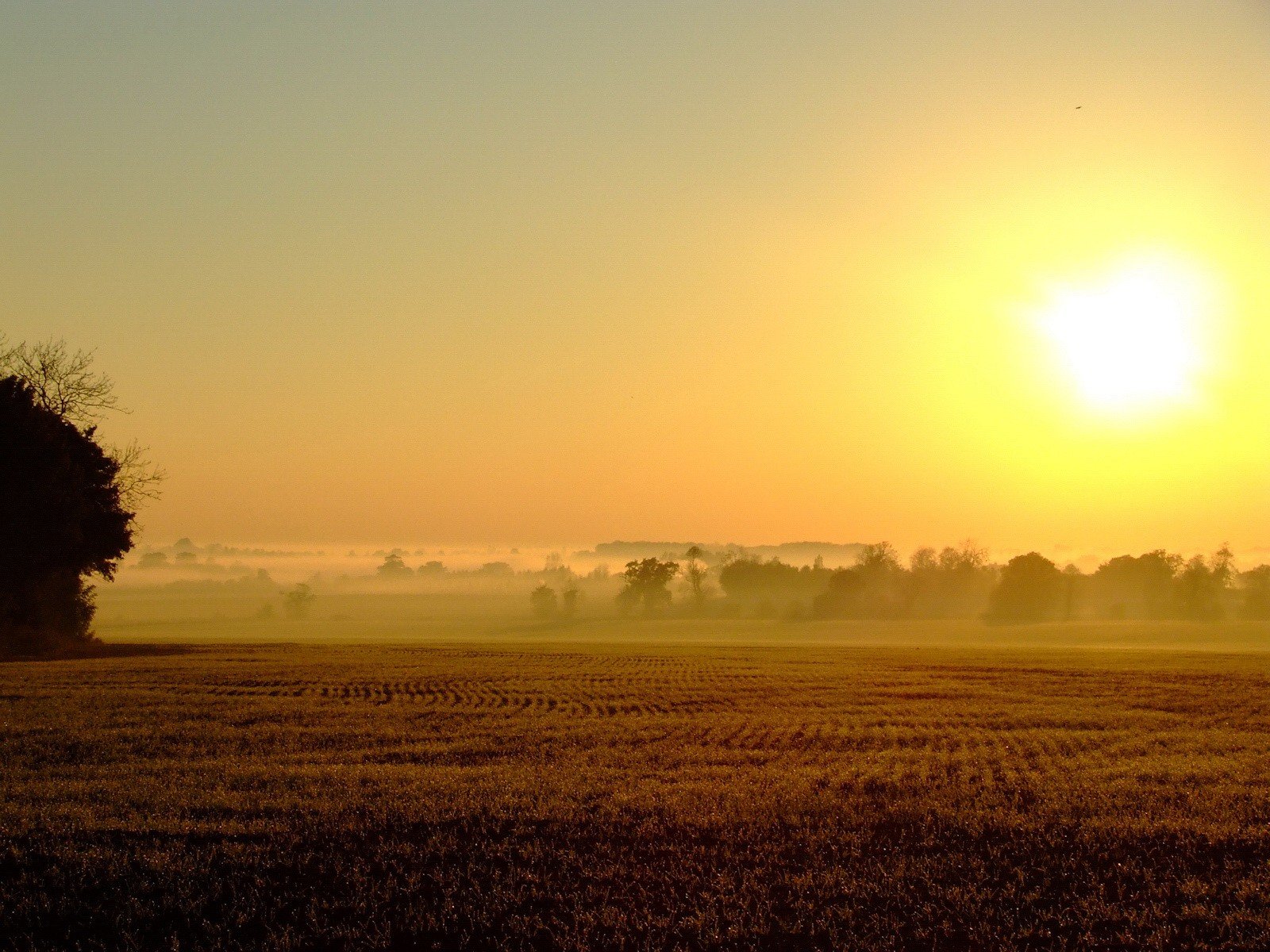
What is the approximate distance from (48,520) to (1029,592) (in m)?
118

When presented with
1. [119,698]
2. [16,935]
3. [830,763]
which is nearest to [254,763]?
[16,935]

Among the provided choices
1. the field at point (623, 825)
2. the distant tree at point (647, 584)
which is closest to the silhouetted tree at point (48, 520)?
the field at point (623, 825)

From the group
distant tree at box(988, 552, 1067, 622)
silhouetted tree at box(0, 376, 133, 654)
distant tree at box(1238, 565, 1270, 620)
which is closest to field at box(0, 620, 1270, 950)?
silhouetted tree at box(0, 376, 133, 654)

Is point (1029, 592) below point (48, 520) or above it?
below

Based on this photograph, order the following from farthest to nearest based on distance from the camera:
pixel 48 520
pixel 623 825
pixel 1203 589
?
pixel 1203 589, pixel 48 520, pixel 623 825

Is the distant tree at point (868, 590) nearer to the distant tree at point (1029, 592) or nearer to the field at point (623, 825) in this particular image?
the distant tree at point (1029, 592)

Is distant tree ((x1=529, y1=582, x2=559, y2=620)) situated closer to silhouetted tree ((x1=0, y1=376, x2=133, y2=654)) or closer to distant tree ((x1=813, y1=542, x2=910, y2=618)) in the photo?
distant tree ((x1=813, y1=542, x2=910, y2=618))

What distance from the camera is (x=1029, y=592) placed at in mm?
134125

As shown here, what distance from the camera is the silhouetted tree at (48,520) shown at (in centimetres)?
5184

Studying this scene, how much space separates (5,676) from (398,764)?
26.1 metres

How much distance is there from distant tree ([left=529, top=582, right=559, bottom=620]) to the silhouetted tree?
92.5m

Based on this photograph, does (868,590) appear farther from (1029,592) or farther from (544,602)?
(544,602)

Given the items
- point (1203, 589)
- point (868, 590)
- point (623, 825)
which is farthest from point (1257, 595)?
point (623, 825)

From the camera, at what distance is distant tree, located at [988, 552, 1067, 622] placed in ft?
437
